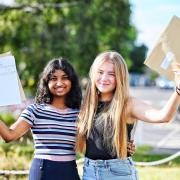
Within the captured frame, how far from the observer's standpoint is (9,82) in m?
4.05

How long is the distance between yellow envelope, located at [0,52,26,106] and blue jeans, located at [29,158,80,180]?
48cm

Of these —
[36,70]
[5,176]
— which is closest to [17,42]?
[36,70]

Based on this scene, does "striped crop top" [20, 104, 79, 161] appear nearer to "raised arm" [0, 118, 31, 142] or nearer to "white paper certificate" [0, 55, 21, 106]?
"raised arm" [0, 118, 31, 142]

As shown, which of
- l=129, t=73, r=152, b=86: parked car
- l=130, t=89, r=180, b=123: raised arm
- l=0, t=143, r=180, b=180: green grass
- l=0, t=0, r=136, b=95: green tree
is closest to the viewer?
l=130, t=89, r=180, b=123: raised arm

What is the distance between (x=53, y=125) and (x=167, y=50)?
92 cm

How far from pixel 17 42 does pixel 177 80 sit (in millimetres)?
15369

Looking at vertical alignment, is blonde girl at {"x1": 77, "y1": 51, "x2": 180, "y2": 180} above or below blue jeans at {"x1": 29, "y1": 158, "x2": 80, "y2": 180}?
above

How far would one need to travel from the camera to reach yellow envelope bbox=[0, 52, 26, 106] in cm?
401

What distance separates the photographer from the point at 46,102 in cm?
402

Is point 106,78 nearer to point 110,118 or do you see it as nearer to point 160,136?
point 110,118

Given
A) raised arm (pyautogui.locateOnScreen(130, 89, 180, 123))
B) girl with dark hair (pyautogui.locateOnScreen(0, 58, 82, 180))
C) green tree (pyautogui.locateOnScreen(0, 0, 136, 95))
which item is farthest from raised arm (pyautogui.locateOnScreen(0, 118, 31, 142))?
green tree (pyautogui.locateOnScreen(0, 0, 136, 95))

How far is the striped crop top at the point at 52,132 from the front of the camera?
3.84 metres

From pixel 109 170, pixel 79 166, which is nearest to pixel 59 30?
pixel 79 166

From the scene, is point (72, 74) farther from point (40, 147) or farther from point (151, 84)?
point (151, 84)
